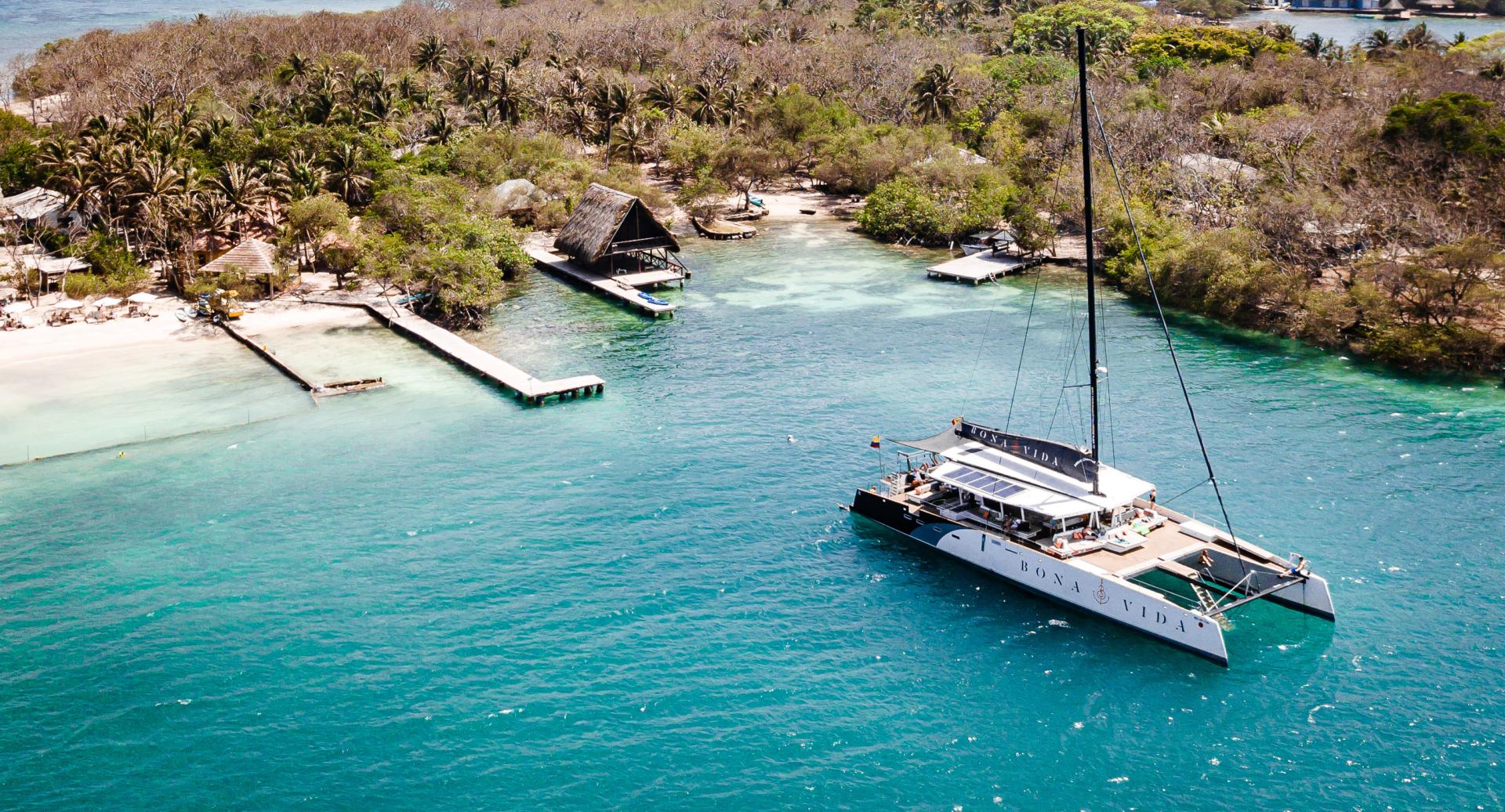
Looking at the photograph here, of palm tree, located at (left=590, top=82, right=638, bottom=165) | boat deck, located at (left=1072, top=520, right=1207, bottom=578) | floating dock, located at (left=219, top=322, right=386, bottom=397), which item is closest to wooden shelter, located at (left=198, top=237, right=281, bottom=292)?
floating dock, located at (left=219, top=322, right=386, bottom=397)

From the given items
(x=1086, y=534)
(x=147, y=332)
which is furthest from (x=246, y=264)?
(x=1086, y=534)

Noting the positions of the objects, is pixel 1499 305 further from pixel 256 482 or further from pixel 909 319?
pixel 256 482

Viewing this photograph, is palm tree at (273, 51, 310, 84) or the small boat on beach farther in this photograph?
palm tree at (273, 51, 310, 84)

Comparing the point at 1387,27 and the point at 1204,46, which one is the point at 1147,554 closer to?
the point at 1204,46

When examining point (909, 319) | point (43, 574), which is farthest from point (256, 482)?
point (909, 319)

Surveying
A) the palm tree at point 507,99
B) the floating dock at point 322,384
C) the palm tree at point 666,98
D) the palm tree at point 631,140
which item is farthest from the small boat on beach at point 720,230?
the floating dock at point 322,384

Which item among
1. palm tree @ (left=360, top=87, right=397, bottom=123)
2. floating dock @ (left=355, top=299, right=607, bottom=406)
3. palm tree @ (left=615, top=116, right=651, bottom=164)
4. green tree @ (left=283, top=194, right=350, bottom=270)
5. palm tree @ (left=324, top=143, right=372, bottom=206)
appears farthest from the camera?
palm tree @ (left=615, top=116, right=651, bottom=164)

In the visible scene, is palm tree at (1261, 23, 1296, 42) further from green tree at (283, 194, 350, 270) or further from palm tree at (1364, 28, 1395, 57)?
green tree at (283, 194, 350, 270)

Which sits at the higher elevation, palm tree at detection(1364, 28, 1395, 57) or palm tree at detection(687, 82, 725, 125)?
palm tree at detection(1364, 28, 1395, 57)
